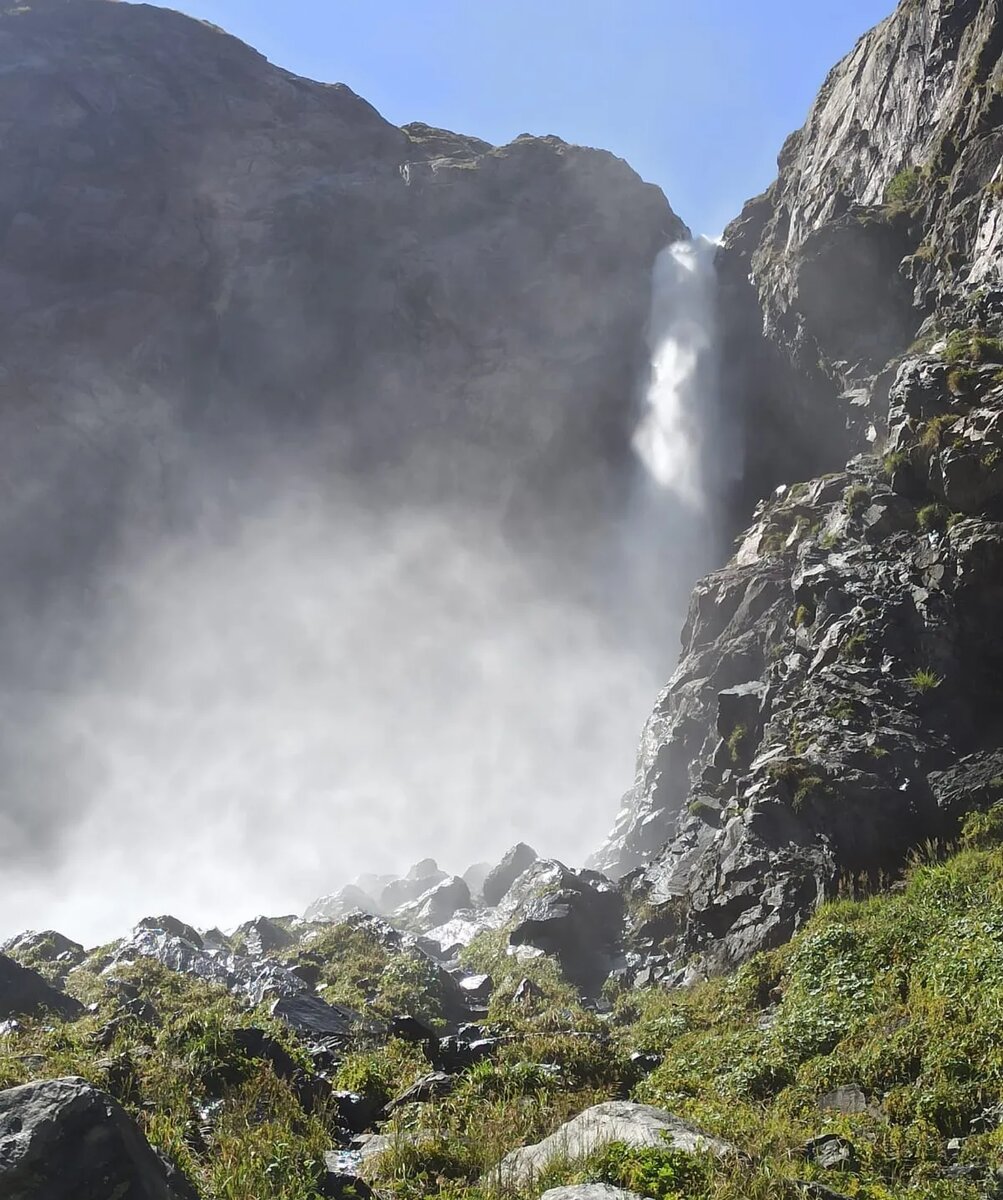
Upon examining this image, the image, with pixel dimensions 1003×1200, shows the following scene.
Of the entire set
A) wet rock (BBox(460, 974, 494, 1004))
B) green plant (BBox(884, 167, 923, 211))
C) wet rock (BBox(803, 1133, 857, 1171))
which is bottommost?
wet rock (BBox(803, 1133, 857, 1171))

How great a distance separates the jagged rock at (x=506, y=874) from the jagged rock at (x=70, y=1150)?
32.8 m

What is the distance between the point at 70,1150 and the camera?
539 cm

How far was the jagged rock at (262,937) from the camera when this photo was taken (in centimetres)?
2767

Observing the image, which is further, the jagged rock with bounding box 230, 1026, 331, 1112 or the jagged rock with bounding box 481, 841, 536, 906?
the jagged rock with bounding box 481, 841, 536, 906

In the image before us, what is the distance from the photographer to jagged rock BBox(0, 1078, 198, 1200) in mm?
5236

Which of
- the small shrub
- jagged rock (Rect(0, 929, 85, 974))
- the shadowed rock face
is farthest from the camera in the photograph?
the shadowed rock face

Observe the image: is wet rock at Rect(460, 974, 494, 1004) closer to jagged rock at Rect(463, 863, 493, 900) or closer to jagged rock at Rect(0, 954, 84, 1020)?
jagged rock at Rect(0, 954, 84, 1020)

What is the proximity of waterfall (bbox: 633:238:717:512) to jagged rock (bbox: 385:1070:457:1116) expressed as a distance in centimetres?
4702

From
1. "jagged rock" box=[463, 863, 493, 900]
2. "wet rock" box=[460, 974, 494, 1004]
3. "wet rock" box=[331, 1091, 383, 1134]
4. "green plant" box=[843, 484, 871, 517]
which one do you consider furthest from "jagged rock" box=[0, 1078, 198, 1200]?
"jagged rock" box=[463, 863, 493, 900]

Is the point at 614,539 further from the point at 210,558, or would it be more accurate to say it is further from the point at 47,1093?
the point at 47,1093

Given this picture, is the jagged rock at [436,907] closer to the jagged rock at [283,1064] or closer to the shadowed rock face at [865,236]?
the jagged rock at [283,1064]

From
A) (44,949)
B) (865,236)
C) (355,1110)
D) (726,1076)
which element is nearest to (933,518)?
(726,1076)

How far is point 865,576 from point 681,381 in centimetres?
3640

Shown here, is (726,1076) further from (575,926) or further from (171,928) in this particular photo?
(171,928)
